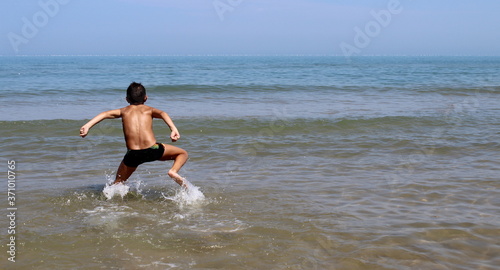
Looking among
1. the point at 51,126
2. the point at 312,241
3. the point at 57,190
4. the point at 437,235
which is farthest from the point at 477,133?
the point at 51,126

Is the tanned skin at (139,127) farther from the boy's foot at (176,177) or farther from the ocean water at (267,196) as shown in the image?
the ocean water at (267,196)

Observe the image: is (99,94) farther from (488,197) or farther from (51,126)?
(488,197)

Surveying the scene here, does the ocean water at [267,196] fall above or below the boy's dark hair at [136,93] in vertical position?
below

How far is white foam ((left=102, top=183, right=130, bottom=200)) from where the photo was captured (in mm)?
6008

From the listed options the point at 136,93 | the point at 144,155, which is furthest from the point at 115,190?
the point at 136,93

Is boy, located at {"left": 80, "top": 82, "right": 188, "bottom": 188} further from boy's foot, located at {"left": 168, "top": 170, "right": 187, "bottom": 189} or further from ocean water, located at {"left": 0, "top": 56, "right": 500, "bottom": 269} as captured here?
ocean water, located at {"left": 0, "top": 56, "right": 500, "bottom": 269}

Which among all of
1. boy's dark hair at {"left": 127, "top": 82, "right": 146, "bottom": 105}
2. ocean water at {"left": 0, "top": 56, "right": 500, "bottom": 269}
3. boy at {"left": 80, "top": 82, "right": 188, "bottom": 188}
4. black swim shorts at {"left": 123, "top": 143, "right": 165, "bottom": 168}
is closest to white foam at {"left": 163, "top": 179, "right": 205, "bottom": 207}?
ocean water at {"left": 0, "top": 56, "right": 500, "bottom": 269}

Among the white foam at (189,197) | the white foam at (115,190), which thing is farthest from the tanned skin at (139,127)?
the white foam at (115,190)

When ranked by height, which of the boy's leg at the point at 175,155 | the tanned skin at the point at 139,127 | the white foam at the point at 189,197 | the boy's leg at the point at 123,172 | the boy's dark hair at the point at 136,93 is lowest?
the white foam at the point at 189,197

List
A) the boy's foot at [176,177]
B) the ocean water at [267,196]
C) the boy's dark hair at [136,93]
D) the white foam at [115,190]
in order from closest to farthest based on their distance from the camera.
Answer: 1. the ocean water at [267,196]
2. the boy's foot at [176,177]
3. the boy's dark hair at [136,93]
4. the white foam at [115,190]

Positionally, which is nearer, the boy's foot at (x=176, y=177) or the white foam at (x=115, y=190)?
the boy's foot at (x=176, y=177)

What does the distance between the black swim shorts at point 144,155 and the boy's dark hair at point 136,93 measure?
58cm

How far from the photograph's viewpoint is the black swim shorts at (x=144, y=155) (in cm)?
567

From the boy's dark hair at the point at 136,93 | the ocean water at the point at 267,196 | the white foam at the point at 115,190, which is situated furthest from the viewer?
the white foam at the point at 115,190
